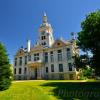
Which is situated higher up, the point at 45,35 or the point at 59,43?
the point at 45,35

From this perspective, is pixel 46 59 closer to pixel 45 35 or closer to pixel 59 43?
pixel 59 43

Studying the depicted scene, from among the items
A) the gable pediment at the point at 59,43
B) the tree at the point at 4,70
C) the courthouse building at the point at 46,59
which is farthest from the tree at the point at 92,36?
the gable pediment at the point at 59,43

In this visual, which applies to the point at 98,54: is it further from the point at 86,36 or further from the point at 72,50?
the point at 72,50

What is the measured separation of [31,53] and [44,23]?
1482cm

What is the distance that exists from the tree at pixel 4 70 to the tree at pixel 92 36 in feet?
47.4

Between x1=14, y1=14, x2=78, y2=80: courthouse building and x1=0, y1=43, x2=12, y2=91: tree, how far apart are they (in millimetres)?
24311

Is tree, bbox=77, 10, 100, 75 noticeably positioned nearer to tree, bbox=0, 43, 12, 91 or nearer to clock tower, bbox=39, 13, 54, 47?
tree, bbox=0, 43, 12, 91

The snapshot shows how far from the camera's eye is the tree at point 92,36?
85.0 feet

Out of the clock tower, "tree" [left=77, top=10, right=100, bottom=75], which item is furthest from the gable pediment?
"tree" [left=77, top=10, right=100, bottom=75]

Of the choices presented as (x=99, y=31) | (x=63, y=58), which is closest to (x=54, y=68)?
(x=63, y=58)

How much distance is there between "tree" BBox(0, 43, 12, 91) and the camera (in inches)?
779

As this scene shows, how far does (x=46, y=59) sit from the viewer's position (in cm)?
5069

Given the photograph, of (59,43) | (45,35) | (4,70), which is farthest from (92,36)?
(45,35)

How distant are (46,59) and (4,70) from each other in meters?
30.7
